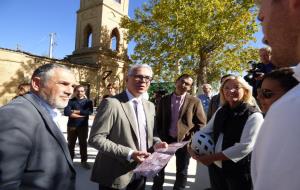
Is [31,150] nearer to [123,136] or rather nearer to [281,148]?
[123,136]

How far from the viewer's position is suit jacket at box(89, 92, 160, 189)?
279 cm

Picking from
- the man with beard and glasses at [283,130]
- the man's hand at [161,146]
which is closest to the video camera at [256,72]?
the man's hand at [161,146]

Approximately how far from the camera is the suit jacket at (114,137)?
9.16 ft

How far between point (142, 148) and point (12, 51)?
67.5 feet

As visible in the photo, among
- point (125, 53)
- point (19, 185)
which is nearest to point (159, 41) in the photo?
point (125, 53)

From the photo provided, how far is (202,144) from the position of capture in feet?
9.91

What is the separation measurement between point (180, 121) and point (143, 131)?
1.84 metres

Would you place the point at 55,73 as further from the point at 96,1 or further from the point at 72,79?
the point at 96,1

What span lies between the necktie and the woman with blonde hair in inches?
21.7

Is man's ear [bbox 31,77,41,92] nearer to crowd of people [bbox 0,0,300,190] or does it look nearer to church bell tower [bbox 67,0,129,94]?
crowd of people [bbox 0,0,300,190]

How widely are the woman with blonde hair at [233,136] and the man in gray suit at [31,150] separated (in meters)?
1.51

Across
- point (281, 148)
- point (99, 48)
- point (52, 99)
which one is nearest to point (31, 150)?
point (52, 99)

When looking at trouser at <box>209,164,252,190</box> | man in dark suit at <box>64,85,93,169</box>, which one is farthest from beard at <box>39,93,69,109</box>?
man in dark suit at <box>64,85,93,169</box>

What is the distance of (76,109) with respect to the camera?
21.3 ft
